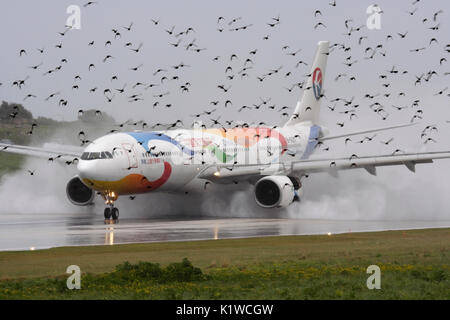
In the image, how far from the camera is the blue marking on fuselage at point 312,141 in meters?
63.5

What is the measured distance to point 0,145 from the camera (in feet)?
193

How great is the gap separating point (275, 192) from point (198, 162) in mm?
4937

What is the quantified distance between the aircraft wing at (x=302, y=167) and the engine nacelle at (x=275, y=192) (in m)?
1.36

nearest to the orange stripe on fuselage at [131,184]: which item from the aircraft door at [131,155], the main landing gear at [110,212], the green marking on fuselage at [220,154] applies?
the main landing gear at [110,212]

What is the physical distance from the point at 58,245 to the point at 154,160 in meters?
16.4

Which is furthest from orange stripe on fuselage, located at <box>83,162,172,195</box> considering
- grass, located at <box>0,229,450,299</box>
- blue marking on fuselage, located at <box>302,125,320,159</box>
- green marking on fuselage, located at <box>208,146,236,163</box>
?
blue marking on fuselage, located at <box>302,125,320,159</box>

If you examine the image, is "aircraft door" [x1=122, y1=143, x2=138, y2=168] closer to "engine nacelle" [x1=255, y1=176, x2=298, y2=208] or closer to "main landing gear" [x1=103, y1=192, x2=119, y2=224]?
"main landing gear" [x1=103, y1=192, x2=119, y2=224]

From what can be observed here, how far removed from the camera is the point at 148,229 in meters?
43.1

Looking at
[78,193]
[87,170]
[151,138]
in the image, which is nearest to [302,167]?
[151,138]

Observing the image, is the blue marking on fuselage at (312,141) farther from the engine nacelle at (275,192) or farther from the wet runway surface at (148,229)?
the wet runway surface at (148,229)

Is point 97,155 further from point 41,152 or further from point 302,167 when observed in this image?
point 302,167

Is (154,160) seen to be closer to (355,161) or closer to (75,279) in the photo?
(355,161)

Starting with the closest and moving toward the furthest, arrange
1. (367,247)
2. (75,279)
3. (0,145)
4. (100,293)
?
(100,293), (75,279), (367,247), (0,145)
